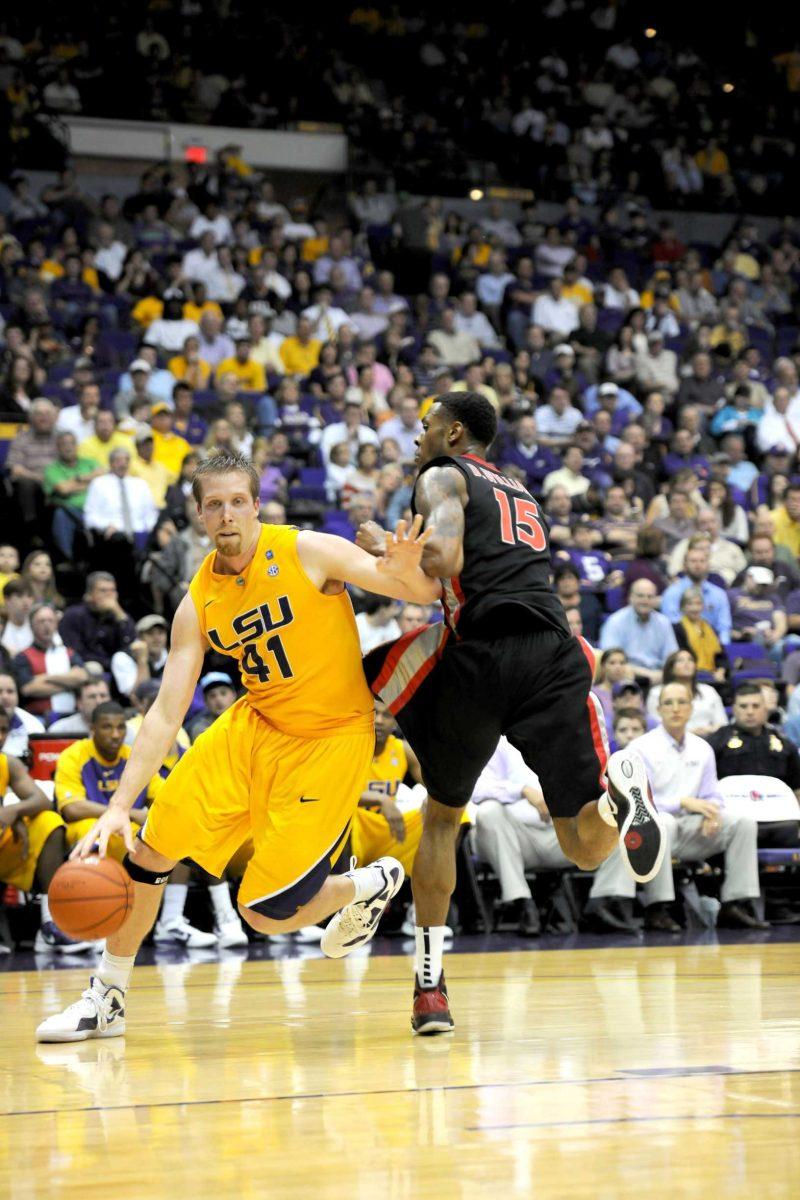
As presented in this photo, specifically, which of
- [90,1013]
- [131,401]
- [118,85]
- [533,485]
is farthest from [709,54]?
[90,1013]

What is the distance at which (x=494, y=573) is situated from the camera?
4852 mm

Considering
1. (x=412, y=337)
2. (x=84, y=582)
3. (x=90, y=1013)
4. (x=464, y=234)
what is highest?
(x=464, y=234)

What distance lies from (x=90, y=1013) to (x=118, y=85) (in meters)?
15.5

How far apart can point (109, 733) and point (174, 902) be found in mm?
975

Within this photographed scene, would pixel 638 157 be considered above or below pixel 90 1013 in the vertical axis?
above

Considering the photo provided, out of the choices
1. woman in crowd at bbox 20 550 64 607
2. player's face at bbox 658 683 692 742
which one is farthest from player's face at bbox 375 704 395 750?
woman in crowd at bbox 20 550 64 607

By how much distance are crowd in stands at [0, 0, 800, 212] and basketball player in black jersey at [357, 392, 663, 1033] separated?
45.4 ft

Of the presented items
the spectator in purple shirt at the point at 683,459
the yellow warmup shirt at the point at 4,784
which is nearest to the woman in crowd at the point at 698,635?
the spectator in purple shirt at the point at 683,459

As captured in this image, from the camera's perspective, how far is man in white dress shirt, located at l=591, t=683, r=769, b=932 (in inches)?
351

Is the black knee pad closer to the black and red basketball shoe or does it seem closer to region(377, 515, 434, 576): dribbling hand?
the black and red basketball shoe

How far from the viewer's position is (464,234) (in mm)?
18531

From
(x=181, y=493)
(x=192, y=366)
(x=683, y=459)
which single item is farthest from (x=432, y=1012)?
(x=683, y=459)

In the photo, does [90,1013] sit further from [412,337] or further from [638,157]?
[638,157]

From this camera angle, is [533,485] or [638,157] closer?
[533,485]
